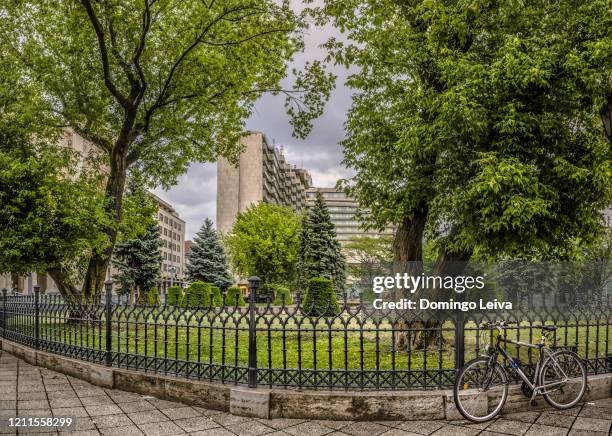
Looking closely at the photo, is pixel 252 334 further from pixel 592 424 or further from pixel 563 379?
pixel 592 424

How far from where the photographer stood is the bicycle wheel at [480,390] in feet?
19.5

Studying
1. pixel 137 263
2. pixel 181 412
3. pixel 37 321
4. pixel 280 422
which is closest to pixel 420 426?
pixel 280 422

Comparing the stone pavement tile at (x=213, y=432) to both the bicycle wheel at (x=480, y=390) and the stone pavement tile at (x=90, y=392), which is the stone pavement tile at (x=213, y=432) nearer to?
the stone pavement tile at (x=90, y=392)

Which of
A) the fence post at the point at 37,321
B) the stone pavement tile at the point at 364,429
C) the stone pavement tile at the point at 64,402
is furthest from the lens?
the fence post at the point at 37,321

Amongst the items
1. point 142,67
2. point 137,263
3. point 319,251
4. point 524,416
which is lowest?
point 524,416

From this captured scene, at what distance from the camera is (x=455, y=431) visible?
561cm

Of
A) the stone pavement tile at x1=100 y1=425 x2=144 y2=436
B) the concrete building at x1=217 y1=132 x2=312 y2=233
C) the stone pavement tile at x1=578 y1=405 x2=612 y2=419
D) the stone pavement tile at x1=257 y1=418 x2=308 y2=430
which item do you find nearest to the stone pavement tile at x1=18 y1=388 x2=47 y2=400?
the stone pavement tile at x1=100 y1=425 x2=144 y2=436

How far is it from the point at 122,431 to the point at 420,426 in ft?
12.0

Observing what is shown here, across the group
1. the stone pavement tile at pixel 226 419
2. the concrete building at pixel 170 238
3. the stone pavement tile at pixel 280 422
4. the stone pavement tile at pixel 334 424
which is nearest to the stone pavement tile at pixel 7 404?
the stone pavement tile at pixel 226 419

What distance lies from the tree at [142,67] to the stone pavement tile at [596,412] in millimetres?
11989

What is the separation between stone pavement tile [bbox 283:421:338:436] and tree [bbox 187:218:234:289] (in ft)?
140

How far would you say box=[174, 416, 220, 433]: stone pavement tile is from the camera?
576 centimetres

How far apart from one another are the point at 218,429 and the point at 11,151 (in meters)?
13.7

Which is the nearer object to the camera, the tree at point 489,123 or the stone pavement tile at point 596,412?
the stone pavement tile at point 596,412
